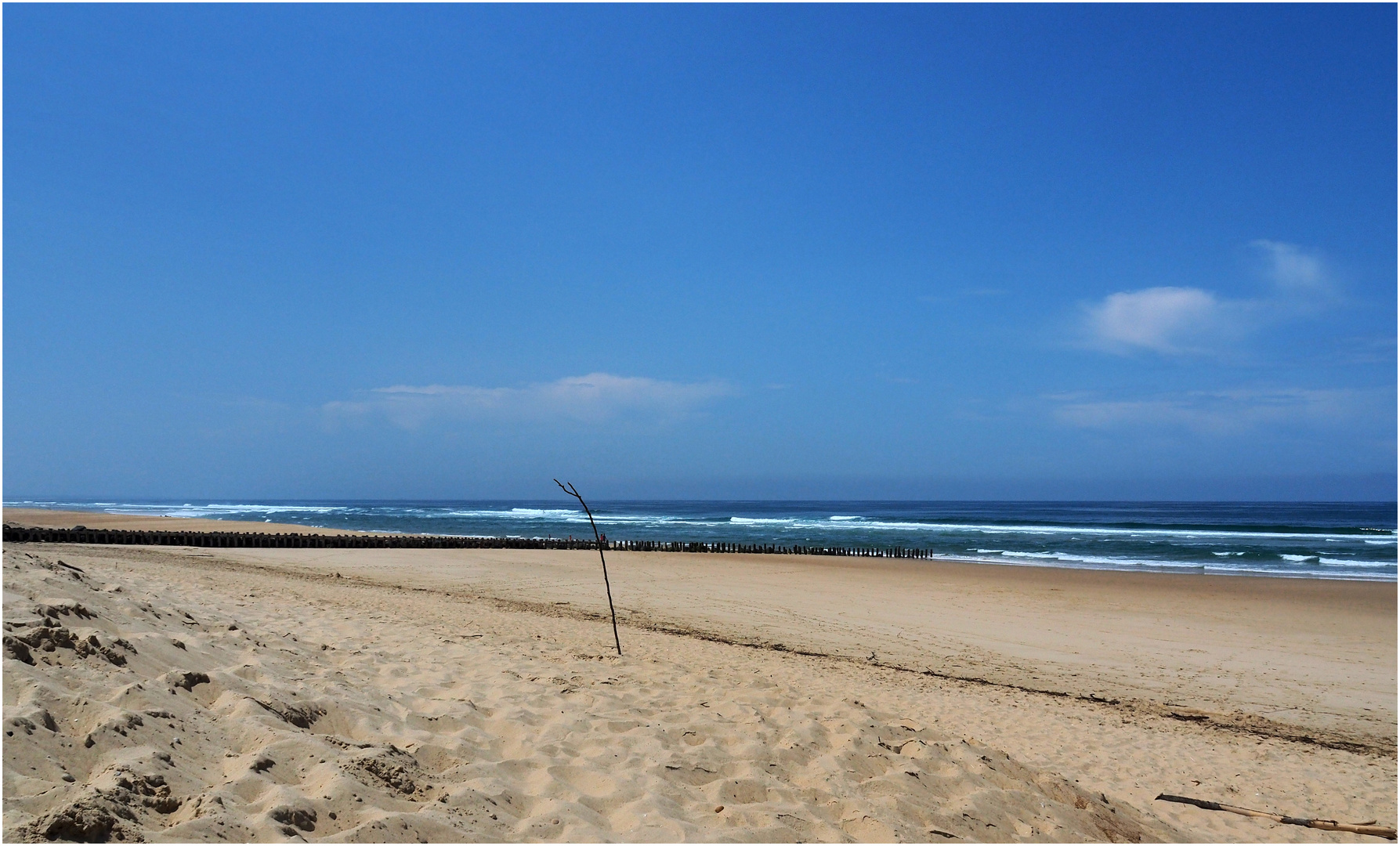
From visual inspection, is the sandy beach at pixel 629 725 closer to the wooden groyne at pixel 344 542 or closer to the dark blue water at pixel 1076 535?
the wooden groyne at pixel 344 542

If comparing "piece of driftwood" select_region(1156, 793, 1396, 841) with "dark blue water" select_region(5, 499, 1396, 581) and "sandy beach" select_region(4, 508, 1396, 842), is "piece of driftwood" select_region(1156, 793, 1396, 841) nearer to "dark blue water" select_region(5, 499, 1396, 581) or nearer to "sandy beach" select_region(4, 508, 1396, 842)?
"sandy beach" select_region(4, 508, 1396, 842)

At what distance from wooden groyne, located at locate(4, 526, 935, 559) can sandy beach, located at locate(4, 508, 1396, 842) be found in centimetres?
1711

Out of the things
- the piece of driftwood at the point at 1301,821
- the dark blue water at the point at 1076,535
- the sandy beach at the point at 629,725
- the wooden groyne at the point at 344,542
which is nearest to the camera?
the sandy beach at the point at 629,725

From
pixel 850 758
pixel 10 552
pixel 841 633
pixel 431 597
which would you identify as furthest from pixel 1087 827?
pixel 431 597

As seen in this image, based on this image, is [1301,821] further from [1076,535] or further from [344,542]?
[1076,535]

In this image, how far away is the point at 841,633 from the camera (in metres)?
12.6

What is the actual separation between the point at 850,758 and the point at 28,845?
4.28 meters

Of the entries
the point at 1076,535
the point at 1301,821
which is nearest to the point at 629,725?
the point at 1301,821

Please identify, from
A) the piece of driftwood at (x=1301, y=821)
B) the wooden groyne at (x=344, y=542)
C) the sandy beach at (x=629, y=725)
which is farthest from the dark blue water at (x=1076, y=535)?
the piece of driftwood at (x=1301, y=821)

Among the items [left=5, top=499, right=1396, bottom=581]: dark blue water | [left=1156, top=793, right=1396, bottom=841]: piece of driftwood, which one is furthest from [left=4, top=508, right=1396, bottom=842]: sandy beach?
[left=5, top=499, right=1396, bottom=581]: dark blue water

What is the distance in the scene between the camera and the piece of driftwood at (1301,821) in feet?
17.4

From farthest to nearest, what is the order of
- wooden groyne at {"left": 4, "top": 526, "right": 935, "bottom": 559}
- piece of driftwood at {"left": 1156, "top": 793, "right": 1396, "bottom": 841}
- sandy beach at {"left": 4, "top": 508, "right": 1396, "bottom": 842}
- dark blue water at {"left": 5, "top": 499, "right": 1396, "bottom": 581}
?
dark blue water at {"left": 5, "top": 499, "right": 1396, "bottom": 581}, wooden groyne at {"left": 4, "top": 526, "right": 935, "bottom": 559}, piece of driftwood at {"left": 1156, "top": 793, "right": 1396, "bottom": 841}, sandy beach at {"left": 4, "top": 508, "right": 1396, "bottom": 842}

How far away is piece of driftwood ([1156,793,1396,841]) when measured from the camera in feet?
17.4

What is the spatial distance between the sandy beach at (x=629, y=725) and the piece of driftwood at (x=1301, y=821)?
3.7 inches
